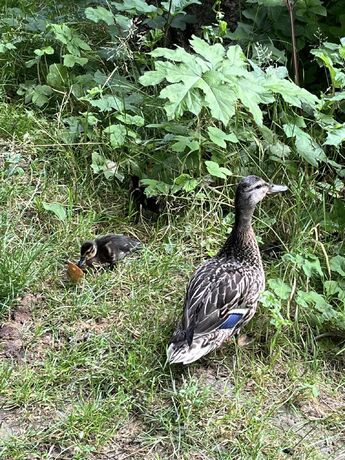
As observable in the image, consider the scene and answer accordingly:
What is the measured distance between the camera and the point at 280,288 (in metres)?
4.73

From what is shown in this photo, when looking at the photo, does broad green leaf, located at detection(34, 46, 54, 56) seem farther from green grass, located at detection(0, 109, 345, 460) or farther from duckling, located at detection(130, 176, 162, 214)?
duckling, located at detection(130, 176, 162, 214)

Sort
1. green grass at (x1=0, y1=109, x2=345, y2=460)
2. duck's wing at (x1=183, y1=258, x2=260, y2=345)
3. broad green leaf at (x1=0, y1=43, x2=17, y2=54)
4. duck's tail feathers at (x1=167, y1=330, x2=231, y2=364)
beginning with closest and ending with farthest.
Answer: green grass at (x1=0, y1=109, x2=345, y2=460)
duck's tail feathers at (x1=167, y1=330, x2=231, y2=364)
duck's wing at (x1=183, y1=258, x2=260, y2=345)
broad green leaf at (x1=0, y1=43, x2=17, y2=54)

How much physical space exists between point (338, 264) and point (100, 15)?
2253mm

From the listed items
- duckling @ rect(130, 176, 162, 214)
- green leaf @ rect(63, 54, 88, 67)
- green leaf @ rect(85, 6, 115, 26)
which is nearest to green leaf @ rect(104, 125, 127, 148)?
duckling @ rect(130, 176, 162, 214)

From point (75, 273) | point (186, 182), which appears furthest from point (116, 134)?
point (75, 273)

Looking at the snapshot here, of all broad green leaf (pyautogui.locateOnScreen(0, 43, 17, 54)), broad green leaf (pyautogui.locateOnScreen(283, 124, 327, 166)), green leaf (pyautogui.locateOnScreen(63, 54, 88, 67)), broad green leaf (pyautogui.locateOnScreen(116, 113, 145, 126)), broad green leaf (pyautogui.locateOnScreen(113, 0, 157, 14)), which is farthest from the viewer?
broad green leaf (pyautogui.locateOnScreen(0, 43, 17, 54))

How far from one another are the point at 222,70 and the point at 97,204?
3.73ft

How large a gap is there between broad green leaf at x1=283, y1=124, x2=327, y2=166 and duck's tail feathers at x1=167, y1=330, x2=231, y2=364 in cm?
141

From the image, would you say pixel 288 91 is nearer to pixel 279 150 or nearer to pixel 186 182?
pixel 279 150

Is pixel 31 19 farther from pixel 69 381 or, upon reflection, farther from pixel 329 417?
pixel 329 417

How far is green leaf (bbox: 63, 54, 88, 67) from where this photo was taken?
5.80 meters

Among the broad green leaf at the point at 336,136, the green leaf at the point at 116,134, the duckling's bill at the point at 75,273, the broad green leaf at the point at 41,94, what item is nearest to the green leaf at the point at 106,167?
the green leaf at the point at 116,134

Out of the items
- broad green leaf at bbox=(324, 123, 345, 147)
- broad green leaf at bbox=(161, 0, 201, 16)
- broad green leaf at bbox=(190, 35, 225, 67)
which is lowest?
broad green leaf at bbox=(324, 123, 345, 147)

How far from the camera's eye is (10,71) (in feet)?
20.1
